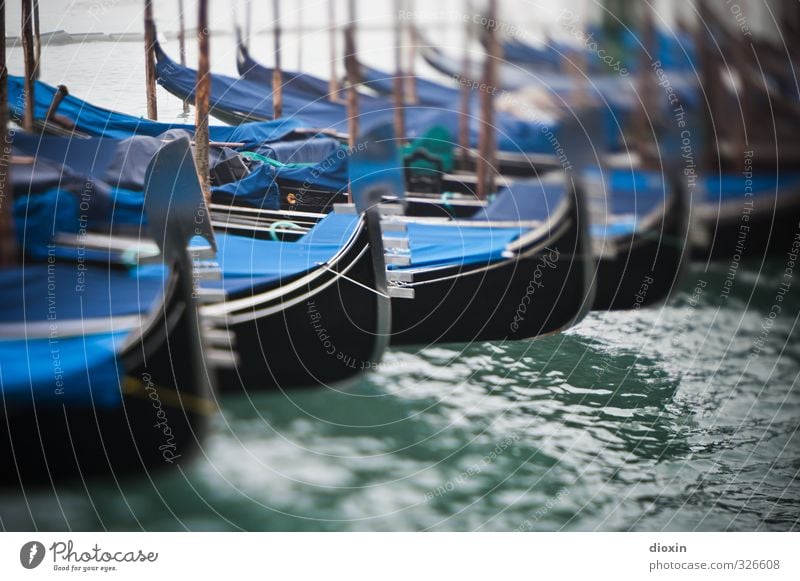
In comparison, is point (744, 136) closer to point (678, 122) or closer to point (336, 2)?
point (678, 122)

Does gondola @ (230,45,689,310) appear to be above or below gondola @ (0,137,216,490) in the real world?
above

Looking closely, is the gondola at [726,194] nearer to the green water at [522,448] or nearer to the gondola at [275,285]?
A: the green water at [522,448]

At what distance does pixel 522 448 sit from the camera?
7.08ft

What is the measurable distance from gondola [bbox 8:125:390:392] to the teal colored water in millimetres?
82

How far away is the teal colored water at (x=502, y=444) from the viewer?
1999 millimetres

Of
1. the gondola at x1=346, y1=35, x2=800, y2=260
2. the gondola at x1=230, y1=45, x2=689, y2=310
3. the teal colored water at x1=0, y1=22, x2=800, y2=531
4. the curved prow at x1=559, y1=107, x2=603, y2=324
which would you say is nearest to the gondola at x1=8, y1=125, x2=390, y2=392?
the teal colored water at x1=0, y1=22, x2=800, y2=531

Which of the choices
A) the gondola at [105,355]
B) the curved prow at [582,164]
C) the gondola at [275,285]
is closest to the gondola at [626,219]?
the curved prow at [582,164]

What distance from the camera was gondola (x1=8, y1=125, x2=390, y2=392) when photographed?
7.01 feet

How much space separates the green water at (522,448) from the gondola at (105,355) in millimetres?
80

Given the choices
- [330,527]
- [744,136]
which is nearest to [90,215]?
[330,527]

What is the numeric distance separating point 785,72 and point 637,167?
0.43 meters

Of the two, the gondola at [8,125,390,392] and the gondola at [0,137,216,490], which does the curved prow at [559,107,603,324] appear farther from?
the gondola at [0,137,216,490]

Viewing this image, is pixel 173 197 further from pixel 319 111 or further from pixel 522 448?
pixel 522 448

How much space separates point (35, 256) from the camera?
81.5 inches
